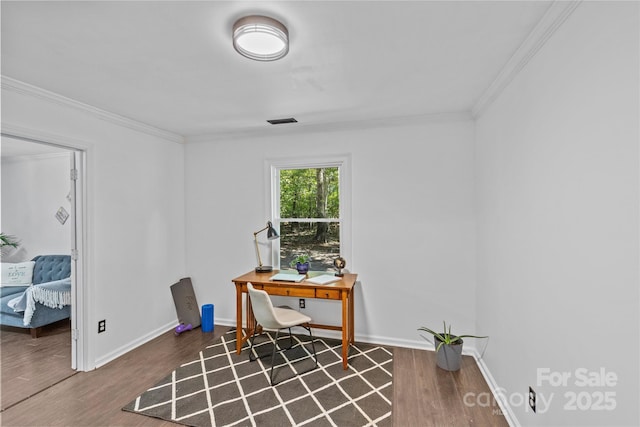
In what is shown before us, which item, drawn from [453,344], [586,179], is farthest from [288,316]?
[586,179]

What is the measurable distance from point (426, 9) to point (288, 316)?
264 centimetres

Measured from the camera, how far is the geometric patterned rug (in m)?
2.13

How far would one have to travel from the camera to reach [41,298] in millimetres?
3480

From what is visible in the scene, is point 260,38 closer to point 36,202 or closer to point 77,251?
point 77,251

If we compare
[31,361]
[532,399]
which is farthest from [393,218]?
[31,361]

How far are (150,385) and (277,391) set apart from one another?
43.3 inches

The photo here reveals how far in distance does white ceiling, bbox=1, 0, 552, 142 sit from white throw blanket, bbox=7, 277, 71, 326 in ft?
7.57

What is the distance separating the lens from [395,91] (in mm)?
2471

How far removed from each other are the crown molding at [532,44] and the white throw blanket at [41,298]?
16.4 ft

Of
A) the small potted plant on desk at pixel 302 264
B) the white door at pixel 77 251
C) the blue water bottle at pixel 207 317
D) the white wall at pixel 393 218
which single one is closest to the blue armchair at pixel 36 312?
the white door at pixel 77 251

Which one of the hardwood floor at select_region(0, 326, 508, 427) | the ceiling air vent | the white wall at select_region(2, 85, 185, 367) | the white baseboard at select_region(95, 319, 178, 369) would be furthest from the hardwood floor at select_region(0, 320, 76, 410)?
the ceiling air vent

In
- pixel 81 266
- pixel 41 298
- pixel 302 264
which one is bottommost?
pixel 41 298

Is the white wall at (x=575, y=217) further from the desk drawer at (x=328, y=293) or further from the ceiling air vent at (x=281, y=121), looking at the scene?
the ceiling air vent at (x=281, y=121)

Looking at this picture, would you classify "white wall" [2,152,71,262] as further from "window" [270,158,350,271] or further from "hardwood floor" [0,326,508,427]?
"window" [270,158,350,271]
